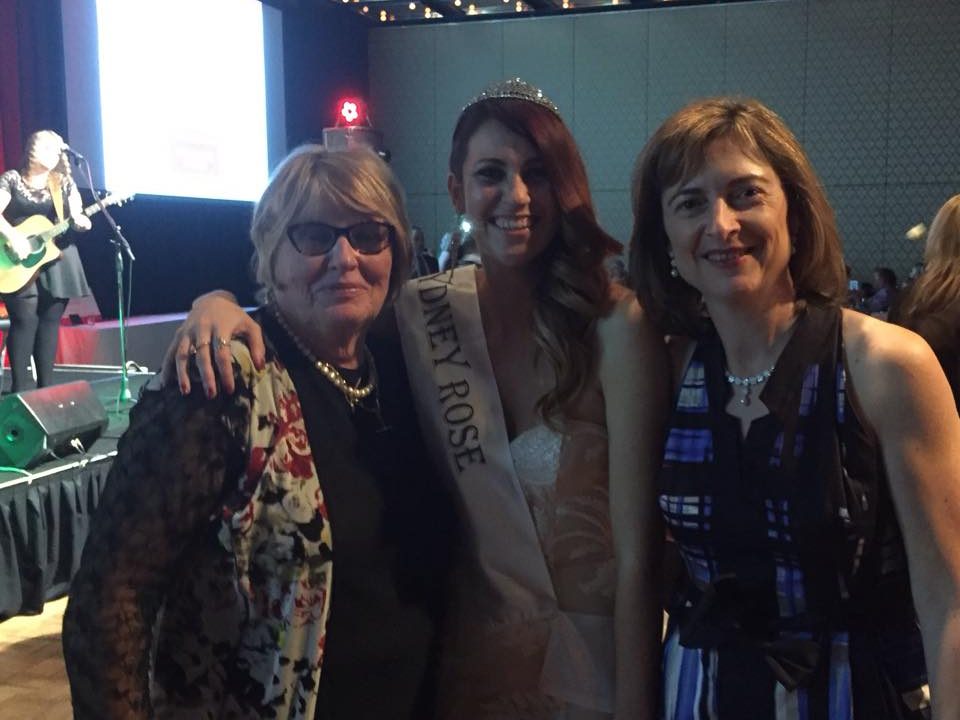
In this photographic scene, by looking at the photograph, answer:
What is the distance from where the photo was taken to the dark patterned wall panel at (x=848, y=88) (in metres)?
7.99

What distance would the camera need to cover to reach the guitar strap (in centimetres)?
428

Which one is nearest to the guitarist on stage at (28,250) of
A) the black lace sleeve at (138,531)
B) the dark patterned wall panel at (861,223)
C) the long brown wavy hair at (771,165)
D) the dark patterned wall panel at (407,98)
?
the black lace sleeve at (138,531)

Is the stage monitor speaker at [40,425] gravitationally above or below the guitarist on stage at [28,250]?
below

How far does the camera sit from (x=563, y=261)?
127 centimetres

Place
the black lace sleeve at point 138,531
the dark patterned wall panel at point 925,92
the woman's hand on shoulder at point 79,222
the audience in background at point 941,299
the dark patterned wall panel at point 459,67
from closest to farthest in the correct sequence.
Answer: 1. the black lace sleeve at point 138,531
2. the audience in background at point 941,299
3. the woman's hand on shoulder at point 79,222
4. the dark patterned wall panel at point 925,92
5. the dark patterned wall panel at point 459,67

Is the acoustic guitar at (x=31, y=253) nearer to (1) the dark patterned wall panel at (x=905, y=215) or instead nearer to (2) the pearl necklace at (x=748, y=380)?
(2) the pearl necklace at (x=748, y=380)

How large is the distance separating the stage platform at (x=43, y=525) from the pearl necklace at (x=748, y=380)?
99.0 inches

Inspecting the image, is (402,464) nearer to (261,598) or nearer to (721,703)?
(261,598)

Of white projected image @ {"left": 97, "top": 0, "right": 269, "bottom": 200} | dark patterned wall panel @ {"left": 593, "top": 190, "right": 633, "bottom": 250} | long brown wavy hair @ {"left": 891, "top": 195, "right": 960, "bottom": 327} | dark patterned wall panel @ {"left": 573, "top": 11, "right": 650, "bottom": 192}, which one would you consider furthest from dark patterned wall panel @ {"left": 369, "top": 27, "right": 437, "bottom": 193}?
long brown wavy hair @ {"left": 891, "top": 195, "right": 960, "bottom": 327}

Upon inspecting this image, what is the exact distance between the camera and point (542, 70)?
8875 mm

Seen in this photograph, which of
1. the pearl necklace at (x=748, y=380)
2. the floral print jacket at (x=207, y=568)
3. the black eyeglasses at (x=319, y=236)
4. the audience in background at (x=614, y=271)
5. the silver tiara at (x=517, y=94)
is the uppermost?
the silver tiara at (x=517, y=94)

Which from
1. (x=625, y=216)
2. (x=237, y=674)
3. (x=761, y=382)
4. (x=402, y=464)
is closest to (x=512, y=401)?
(x=402, y=464)

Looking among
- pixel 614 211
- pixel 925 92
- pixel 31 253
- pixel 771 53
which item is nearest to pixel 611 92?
pixel 614 211

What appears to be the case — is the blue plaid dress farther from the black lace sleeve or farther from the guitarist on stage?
the guitarist on stage
